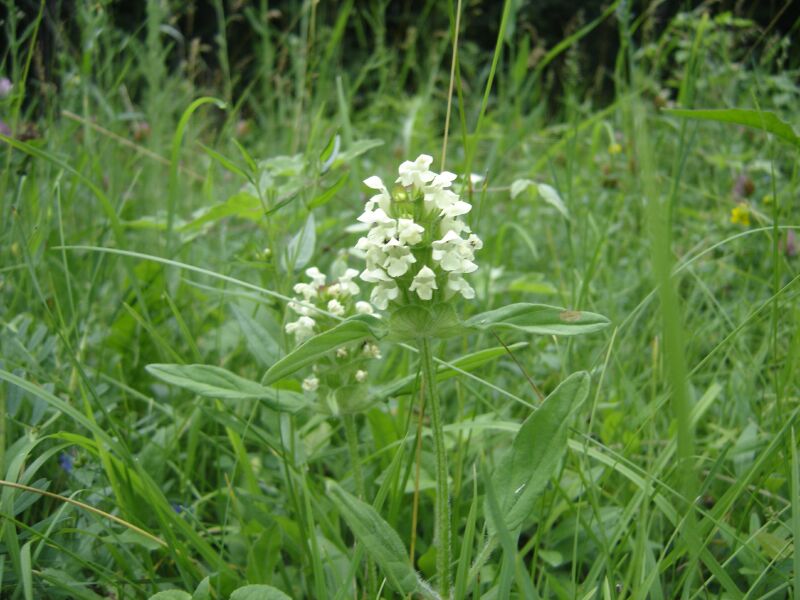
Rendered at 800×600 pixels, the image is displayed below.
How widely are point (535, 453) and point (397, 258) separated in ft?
0.78

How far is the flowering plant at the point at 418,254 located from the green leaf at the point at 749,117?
0.24 m

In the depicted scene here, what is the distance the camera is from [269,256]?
117 cm

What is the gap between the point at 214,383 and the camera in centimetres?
82

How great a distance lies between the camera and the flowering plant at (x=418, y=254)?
2.38 ft

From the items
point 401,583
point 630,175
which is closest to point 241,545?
point 401,583

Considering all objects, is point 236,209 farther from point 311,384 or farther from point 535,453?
point 535,453

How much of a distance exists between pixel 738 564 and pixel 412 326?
56 cm

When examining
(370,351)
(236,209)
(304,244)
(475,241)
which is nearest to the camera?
(475,241)

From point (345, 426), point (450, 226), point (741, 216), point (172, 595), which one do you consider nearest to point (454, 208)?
point (450, 226)

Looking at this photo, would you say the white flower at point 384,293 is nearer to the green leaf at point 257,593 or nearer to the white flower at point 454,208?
the white flower at point 454,208

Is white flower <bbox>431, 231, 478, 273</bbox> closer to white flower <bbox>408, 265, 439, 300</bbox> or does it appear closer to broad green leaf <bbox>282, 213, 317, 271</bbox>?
white flower <bbox>408, 265, 439, 300</bbox>

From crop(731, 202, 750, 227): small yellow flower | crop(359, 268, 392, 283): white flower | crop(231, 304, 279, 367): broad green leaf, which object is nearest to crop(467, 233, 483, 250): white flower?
crop(359, 268, 392, 283): white flower

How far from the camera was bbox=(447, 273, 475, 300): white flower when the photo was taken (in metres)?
0.75

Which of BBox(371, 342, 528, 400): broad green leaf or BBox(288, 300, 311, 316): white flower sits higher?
BBox(288, 300, 311, 316): white flower
